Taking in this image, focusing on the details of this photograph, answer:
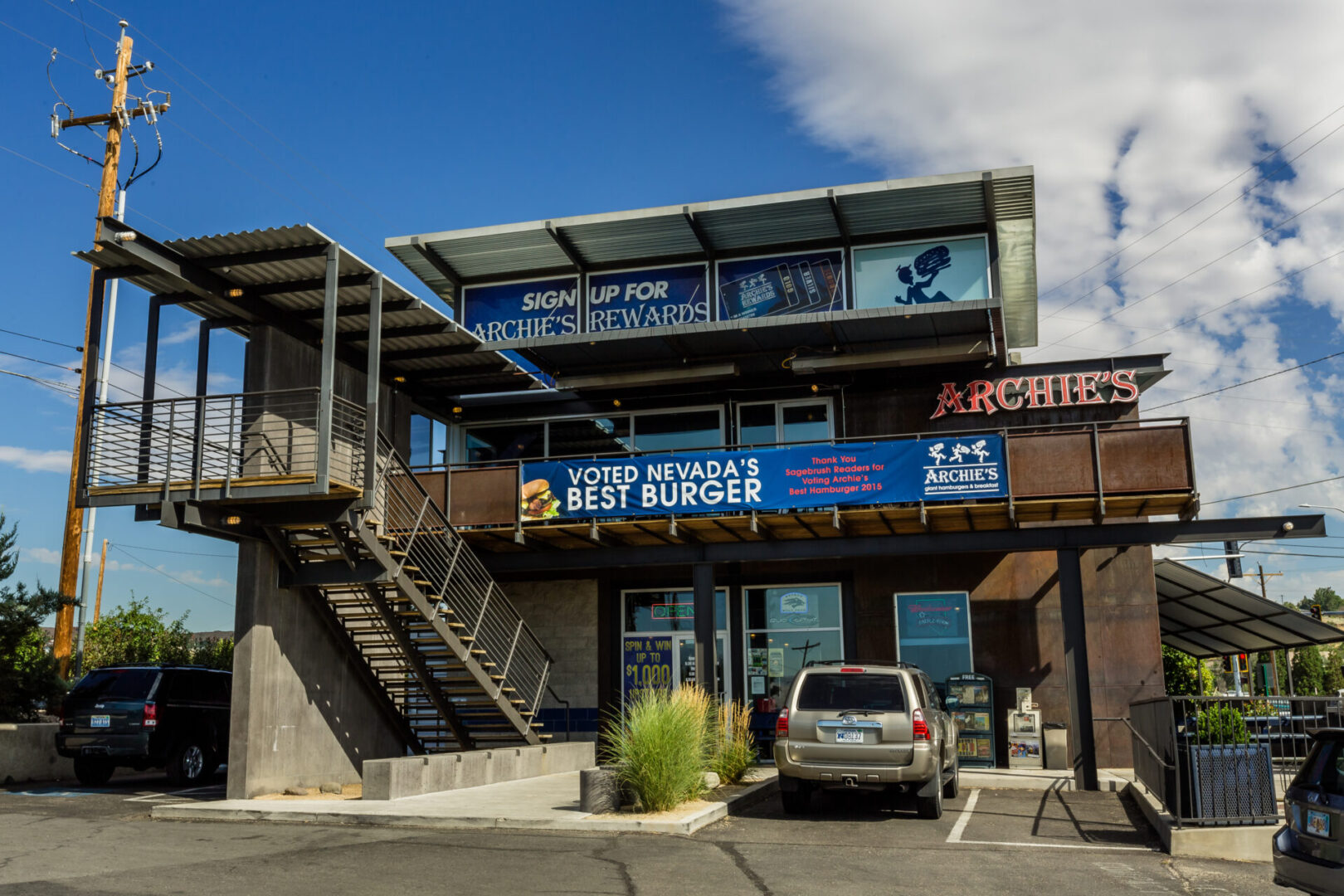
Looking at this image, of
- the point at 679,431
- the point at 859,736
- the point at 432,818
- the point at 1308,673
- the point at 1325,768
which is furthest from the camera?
the point at 1308,673

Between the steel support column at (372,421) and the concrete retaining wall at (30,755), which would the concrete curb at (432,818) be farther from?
the concrete retaining wall at (30,755)

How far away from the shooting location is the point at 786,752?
11805mm

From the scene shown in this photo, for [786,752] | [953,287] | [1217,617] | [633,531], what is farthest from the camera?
[1217,617]

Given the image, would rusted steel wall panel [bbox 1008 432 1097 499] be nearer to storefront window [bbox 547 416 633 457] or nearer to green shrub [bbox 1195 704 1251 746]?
green shrub [bbox 1195 704 1251 746]

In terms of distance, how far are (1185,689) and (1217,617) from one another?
6.20 m

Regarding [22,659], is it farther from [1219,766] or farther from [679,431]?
[1219,766]

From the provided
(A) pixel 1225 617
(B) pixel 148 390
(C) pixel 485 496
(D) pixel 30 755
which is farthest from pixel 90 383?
(A) pixel 1225 617

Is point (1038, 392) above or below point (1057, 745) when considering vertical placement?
above

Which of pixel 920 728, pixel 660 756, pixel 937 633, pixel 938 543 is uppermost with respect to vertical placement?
pixel 938 543

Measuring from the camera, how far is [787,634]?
66.4 feet

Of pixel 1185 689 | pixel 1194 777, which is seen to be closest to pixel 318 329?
pixel 1194 777

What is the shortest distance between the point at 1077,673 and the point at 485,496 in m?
9.52

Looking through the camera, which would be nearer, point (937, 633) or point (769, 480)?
point (769, 480)

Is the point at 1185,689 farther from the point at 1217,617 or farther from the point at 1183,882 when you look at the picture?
the point at 1183,882
